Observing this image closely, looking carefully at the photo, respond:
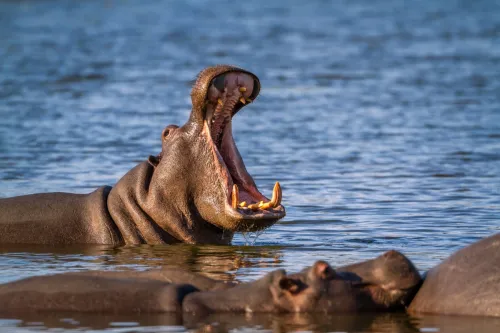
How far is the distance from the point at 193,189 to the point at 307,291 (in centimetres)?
302

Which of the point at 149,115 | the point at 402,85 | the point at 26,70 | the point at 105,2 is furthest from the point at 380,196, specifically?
the point at 105,2

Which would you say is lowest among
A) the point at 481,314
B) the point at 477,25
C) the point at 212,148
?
the point at 481,314

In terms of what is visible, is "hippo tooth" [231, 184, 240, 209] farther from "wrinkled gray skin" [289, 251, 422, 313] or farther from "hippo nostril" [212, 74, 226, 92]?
"wrinkled gray skin" [289, 251, 422, 313]

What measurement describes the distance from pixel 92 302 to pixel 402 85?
45.0 ft

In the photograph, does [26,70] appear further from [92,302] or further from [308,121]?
[92,302]

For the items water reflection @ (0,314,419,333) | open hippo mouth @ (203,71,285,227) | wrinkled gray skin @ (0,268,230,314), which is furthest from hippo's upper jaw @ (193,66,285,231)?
water reflection @ (0,314,419,333)

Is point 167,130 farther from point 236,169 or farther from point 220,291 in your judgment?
point 220,291

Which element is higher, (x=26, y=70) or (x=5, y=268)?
(x=26, y=70)

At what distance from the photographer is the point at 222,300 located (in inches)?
259

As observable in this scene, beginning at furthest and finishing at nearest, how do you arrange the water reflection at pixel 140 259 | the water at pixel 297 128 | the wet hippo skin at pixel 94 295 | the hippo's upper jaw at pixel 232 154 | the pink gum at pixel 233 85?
1. the pink gum at pixel 233 85
2. the hippo's upper jaw at pixel 232 154
3. the water at pixel 297 128
4. the water reflection at pixel 140 259
5. the wet hippo skin at pixel 94 295

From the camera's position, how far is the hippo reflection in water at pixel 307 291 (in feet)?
21.1

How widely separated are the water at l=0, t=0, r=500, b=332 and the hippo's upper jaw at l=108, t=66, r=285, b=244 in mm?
217

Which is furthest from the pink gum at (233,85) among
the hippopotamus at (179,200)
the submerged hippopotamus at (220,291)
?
the submerged hippopotamus at (220,291)

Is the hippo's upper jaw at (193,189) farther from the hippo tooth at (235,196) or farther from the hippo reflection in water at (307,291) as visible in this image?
the hippo reflection in water at (307,291)
